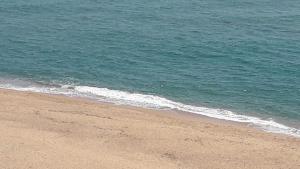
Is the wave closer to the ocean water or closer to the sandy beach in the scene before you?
the ocean water

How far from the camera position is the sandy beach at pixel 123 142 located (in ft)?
114

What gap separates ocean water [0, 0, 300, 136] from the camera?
170 ft

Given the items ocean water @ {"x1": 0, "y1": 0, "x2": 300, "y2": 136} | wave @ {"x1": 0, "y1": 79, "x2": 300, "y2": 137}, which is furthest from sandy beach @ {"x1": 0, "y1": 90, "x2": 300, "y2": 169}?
ocean water @ {"x1": 0, "y1": 0, "x2": 300, "y2": 136}

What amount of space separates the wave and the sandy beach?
2005 millimetres

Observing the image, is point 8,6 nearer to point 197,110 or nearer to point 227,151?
point 197,110

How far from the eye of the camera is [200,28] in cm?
6938

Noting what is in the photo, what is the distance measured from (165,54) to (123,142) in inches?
965

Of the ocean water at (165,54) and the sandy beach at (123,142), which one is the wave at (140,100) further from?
the sandy beach at (123,142)

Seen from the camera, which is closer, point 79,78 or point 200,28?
point 79,78

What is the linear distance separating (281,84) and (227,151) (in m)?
18.1

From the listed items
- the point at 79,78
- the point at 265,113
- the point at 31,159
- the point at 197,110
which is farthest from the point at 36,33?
the point at 31,159

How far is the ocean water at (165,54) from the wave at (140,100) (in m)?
0.08

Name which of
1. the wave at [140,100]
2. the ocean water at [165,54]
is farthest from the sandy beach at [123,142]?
the ocean water at [165,54]

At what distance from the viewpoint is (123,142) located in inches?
1495
